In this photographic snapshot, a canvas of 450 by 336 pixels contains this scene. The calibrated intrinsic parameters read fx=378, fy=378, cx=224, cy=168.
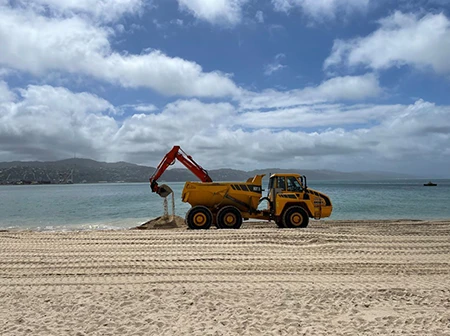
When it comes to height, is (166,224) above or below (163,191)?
below

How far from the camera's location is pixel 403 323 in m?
5.22

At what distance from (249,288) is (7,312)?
12.5 feet

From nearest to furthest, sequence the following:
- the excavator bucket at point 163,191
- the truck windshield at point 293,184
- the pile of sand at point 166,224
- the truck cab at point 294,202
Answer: the truck cab at point 294,202
the truck windshield at point 293,184
the excavator bucket at point 163,191
the pile of sand at point 166,224

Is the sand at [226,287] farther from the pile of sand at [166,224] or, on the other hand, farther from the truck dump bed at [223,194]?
the pile of sand at [166,224]

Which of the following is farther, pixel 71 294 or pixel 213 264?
pixel 213 264

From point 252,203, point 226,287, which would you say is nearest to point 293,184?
point 252,203

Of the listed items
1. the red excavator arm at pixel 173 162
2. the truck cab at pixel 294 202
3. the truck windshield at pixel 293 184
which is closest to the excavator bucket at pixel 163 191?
the red excavator arm at pixel 173 162

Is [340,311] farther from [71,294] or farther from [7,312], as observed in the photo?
[7,312]

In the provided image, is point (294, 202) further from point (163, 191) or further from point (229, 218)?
point (163, 191)

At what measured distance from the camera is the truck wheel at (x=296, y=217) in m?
14.3

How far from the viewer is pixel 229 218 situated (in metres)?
14.4

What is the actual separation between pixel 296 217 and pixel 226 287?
812 centimetres

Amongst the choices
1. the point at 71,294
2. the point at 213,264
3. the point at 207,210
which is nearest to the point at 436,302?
the point at 213,264

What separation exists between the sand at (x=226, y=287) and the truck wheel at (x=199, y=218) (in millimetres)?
3100
